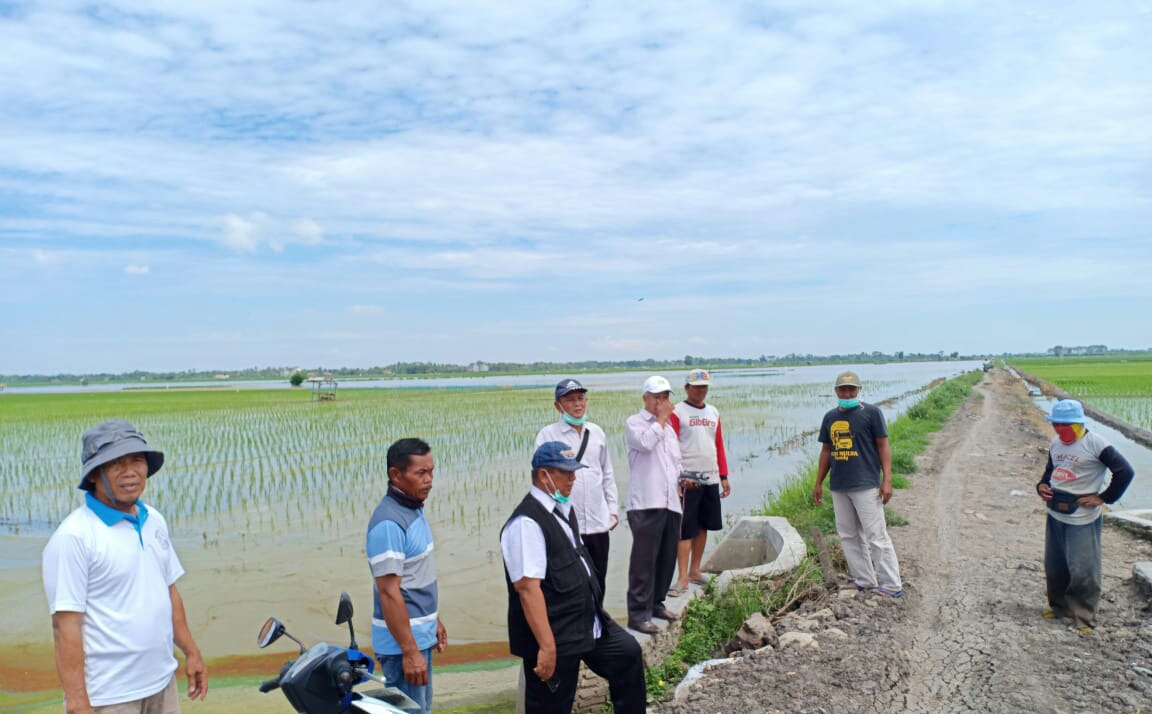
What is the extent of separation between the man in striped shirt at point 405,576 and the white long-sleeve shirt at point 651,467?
1821mm

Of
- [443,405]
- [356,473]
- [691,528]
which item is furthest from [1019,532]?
[443,405]

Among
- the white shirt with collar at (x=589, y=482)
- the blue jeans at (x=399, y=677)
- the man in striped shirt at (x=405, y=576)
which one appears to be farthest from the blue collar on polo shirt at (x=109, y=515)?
the white shirt with collar at (x=589, y=482)

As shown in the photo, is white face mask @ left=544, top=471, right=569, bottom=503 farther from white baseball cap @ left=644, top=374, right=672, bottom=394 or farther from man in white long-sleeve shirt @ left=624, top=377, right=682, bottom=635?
white baseball cap @ left=644, top=374, right=672, bottom=394

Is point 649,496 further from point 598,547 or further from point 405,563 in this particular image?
point 405,563

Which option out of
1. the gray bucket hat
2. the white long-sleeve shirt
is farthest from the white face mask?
the white long-sleeve shirt

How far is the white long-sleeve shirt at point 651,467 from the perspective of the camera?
4613mm

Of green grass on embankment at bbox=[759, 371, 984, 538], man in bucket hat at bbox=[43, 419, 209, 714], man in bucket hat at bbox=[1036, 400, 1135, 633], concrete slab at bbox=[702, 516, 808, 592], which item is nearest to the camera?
man in bucket hat at bbox=[43, 419, 209, 714]

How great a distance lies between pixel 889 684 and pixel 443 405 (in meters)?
28.7

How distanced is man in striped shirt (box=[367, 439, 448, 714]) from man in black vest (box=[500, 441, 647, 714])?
14.2 inches

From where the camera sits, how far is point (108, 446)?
8.12 feet

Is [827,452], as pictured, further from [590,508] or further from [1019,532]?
[1019,532]

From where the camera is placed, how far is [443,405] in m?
31.8

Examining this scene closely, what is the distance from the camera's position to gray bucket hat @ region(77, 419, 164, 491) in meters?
2.42

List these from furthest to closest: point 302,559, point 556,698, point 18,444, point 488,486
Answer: point 18,444
point 488,486
point 302,559
point 556,698
